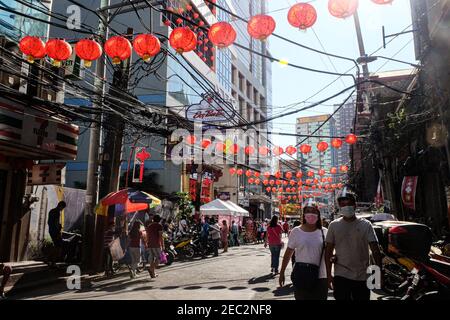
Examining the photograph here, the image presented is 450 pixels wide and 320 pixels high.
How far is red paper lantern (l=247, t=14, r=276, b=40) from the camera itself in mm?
6980

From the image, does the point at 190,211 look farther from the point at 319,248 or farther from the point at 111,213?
the point at 319,248

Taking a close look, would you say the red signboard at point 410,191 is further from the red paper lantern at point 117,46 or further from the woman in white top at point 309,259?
the red paper lantern at point 117,46

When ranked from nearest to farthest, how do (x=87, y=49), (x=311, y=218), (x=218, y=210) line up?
(x=311, y=218) → (x=87, y=49) → (x=218, y=210)

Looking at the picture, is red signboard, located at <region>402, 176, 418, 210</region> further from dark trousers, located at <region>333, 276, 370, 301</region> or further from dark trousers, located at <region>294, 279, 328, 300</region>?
dark trousers, located at <region>294, 279, 328, 300</region>

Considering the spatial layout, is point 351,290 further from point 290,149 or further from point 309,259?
point 290,149

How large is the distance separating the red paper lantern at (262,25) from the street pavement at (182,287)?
5.56 m

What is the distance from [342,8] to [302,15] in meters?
0.75

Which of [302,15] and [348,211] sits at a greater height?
[302,15]

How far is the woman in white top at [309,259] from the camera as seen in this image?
450 centimetres

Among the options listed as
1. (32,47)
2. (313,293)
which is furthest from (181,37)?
(313,293)

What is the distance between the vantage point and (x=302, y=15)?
6926 mm

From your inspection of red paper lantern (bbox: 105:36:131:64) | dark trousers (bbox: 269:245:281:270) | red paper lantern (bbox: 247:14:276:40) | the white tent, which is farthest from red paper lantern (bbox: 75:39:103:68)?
the white tent

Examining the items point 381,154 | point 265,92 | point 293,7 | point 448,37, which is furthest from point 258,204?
point 293,7

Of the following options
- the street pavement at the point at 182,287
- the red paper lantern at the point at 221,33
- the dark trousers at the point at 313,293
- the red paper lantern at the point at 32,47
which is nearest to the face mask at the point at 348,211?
the dark trousers at the point at 313,293
